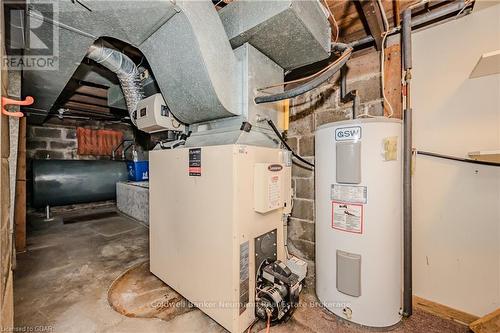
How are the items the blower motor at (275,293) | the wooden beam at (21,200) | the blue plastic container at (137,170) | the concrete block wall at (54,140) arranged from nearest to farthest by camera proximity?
the blower motor at (275,293) < the wooden beam at (21,200) < the concrete block wall at (54,140) < the blue plastic container at (137,170)

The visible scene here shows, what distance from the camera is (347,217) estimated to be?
4.81 ft

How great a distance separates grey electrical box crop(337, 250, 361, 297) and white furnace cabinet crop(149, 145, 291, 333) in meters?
0.43

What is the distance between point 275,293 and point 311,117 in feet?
4.84

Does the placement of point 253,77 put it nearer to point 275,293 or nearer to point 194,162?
point 194,162

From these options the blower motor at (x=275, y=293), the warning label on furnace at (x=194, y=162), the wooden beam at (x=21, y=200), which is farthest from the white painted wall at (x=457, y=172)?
the wooden beam at (x=21, y=200)

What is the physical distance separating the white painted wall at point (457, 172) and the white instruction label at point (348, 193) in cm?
55

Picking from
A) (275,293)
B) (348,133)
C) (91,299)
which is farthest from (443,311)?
(91,299)

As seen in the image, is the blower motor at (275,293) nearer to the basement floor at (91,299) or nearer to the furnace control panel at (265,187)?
the basement floor at (91,299)

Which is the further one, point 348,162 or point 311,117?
point 311,117

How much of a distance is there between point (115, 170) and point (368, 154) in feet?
14.5

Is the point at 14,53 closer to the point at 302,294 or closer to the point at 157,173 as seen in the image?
the point at 157,173

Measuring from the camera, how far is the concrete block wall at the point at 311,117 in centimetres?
178

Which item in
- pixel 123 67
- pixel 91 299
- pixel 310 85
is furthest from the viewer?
pixel 123 67

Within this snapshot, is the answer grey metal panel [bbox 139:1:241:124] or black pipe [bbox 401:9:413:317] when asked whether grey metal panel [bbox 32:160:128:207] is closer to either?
grey metal panel [bbox 139:1:241:124]
